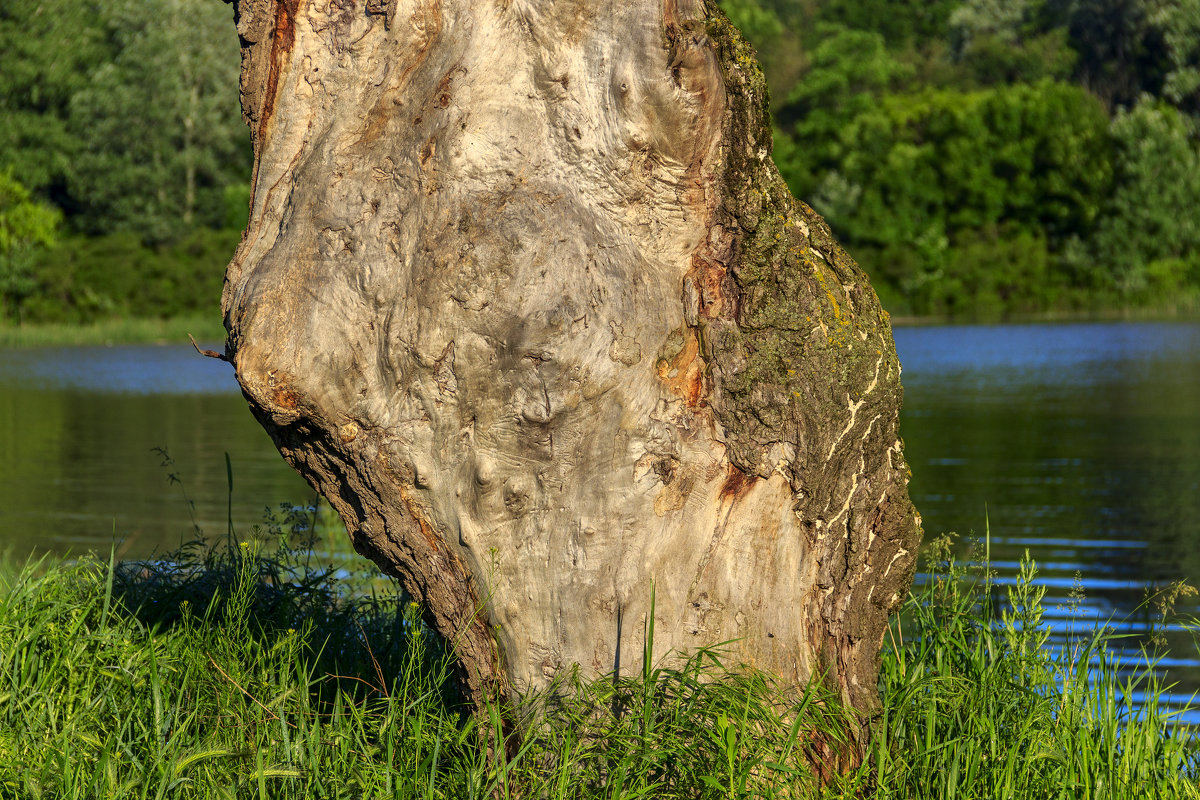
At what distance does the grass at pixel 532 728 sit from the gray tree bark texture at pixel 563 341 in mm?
150

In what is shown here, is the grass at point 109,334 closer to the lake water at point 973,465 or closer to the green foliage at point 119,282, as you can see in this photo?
the green foliage at point 119,282

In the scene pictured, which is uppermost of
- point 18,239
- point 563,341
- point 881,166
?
point 881,166

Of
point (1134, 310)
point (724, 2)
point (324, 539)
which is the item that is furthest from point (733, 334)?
point (724, 2)

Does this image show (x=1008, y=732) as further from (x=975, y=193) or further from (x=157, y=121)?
(x=975, y=193)

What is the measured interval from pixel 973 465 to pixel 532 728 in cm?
1111

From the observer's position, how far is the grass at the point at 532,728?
2740 mm

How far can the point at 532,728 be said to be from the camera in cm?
282

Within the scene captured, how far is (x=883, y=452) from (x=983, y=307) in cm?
4898

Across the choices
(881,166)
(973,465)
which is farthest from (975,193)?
(973,465)

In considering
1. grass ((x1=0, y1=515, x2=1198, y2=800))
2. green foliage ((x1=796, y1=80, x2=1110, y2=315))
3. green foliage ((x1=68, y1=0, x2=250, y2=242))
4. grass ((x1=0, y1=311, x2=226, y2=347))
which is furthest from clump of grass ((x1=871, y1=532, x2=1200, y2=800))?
green foliage ((x1=796, y1=80, x2=1110, y2=315))

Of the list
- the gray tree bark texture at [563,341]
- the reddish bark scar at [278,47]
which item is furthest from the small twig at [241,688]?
the reddish bark scar at [278,47]

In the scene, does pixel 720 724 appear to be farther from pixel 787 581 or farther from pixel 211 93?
pixel 211 93

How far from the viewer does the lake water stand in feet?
28.5

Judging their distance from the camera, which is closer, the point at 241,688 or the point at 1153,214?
the point at 241,688
